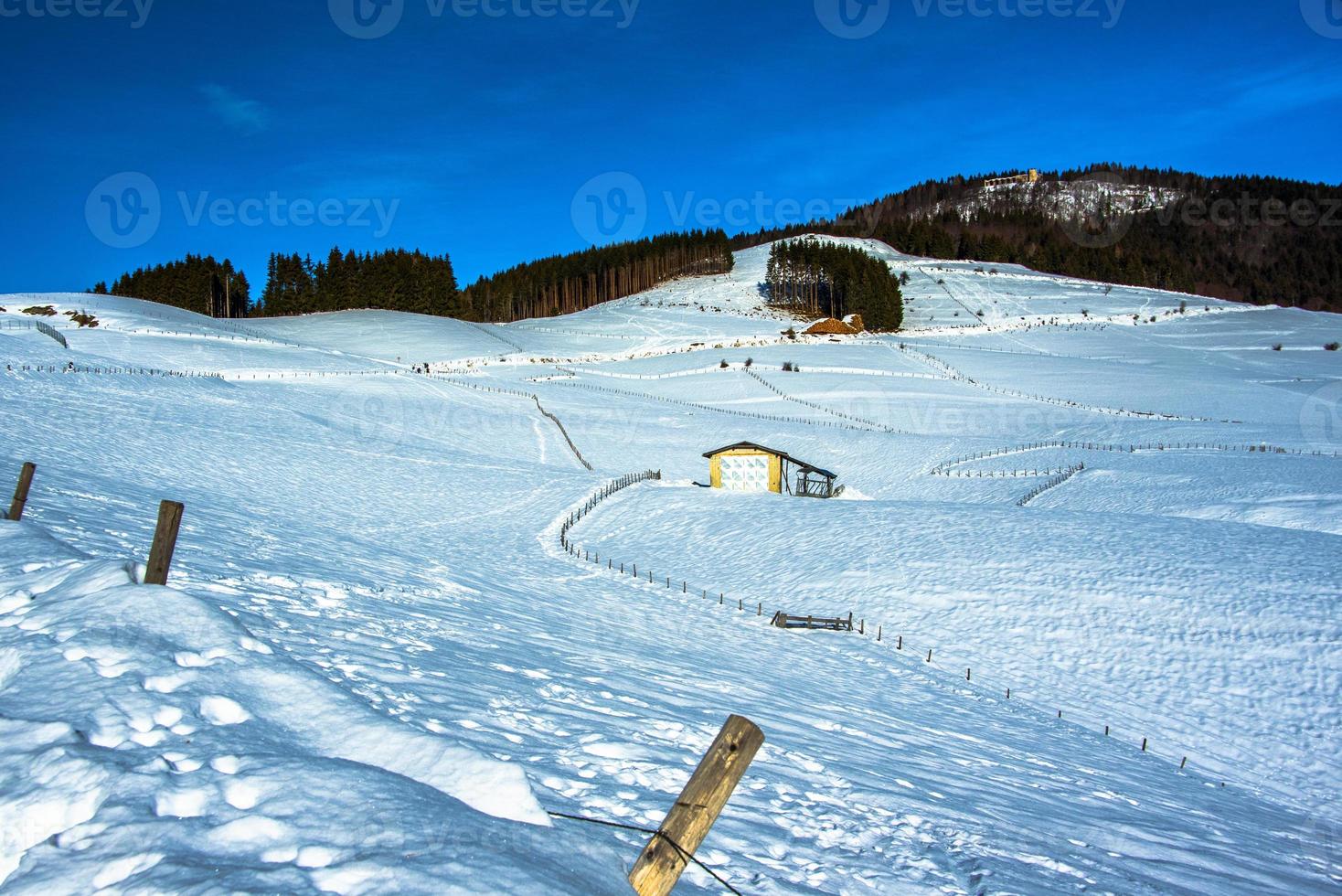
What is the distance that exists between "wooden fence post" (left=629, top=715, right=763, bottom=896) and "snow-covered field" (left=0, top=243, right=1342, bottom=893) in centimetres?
73

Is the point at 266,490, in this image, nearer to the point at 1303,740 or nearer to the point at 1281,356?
the point at 1303,740

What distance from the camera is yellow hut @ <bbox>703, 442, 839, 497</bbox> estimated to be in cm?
4688

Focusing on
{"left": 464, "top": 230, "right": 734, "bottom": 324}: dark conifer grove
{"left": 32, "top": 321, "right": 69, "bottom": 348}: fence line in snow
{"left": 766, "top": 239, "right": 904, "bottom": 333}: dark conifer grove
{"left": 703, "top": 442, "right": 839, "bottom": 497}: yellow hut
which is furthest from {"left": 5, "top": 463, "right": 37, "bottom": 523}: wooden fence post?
{"left": 464, "top": 230, "right": 734, "bottom": 324}: dark conifer grove

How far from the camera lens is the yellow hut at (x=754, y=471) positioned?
46.9m

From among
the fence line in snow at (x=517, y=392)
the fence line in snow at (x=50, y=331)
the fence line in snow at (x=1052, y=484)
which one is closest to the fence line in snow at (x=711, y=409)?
the fence line in snow at (x=517, y=392)

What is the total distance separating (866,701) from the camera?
52.3 feet

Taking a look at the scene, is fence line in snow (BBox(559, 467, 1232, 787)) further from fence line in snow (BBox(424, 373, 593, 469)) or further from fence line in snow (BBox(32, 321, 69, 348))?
fence line in snow (BBox(32, 321, 69, 348))

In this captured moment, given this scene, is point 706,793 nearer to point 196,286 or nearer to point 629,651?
point 629,651

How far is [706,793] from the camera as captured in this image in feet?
15.8

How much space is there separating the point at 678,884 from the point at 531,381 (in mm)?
77198

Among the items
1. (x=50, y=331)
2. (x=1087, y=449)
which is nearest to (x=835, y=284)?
(x=1087, y=449)

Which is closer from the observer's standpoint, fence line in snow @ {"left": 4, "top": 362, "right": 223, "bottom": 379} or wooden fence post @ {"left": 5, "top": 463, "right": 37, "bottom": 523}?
wooden fence post @ {"left": 5, "top": 463, "right": 37, "bottom": 523}

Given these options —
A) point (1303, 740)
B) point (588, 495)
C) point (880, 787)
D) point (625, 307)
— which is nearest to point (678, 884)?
point (880, 787)

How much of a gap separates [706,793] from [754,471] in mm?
42698
